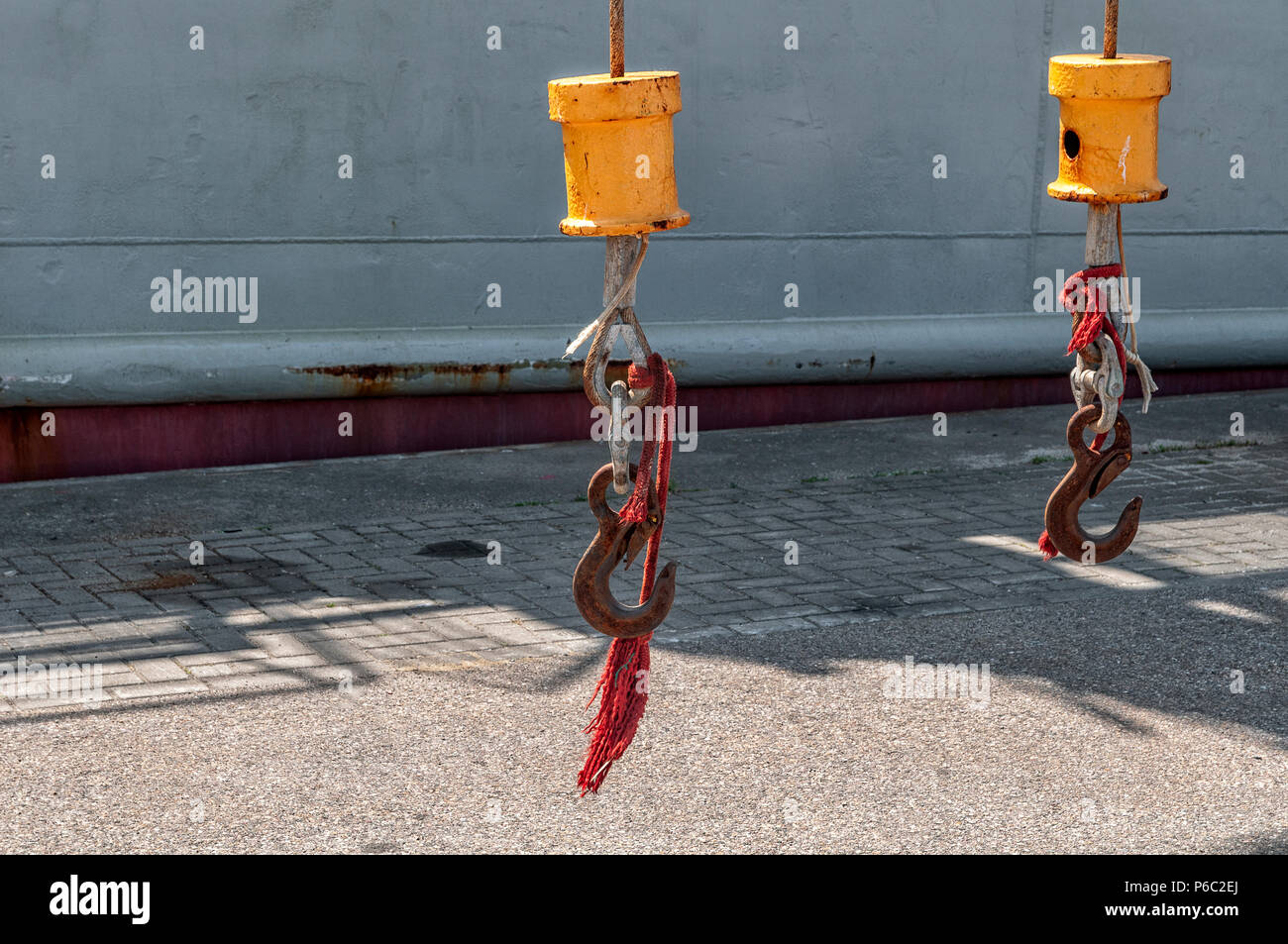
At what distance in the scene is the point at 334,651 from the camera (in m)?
7.16

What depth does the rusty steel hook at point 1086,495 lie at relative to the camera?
14.1 feet

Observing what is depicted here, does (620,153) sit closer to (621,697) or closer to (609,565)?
(609,565)

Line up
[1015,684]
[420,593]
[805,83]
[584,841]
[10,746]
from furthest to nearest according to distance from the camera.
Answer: [805,83]
[420,593]
[1015,684]
[10,746]
[584,841]

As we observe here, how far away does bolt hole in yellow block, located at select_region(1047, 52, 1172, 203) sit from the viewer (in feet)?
12.7

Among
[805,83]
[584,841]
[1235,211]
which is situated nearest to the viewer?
[584,841]

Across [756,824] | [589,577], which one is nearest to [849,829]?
[756,824]

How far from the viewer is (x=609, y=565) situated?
3654mm

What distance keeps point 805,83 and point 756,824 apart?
674 centimetres

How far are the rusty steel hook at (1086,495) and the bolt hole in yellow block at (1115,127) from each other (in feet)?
2.04

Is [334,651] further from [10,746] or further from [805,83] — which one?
[805,83]

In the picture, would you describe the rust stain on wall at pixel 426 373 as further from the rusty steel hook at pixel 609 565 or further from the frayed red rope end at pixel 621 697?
the rusty steel hook at pixel 609 565

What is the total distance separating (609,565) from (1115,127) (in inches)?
61.6

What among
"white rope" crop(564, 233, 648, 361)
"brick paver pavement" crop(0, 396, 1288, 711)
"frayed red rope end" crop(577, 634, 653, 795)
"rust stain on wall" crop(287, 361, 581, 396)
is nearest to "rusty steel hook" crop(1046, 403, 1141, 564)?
"frayed red rope end" crop(577, 634, 653, 795)

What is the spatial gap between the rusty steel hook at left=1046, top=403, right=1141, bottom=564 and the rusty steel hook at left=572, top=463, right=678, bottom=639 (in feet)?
3.95
